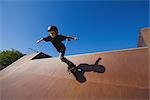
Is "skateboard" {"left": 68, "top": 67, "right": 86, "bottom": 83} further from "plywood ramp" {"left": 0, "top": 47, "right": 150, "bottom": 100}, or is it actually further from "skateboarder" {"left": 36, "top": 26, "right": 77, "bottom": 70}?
"skateboarder" {"left": 36, "top": 26, "right": 77, "bottom": 70}

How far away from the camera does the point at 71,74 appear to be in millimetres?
4914

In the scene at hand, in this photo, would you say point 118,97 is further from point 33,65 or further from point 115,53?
point 33,65

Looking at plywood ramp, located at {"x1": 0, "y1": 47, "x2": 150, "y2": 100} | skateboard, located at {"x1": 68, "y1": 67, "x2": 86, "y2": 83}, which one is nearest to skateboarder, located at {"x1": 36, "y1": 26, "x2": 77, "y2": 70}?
skateboard, located at {"x1": 68, "y1": 67, "x2": 86, "y2": 83}

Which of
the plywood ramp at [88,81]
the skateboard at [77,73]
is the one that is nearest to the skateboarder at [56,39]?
the skateboard at [77,73]

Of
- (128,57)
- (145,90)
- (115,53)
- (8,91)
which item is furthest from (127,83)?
(8,91)

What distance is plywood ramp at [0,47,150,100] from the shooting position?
382 cm

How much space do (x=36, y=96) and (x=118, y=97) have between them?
135 cm

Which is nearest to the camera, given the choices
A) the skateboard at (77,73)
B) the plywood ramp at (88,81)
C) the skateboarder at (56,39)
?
the plywood ramp at (88,81)

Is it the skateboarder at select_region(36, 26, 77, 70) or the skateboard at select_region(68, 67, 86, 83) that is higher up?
the skateboarder at select_region(36, 26, 77, 70)

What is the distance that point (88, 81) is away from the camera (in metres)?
4.44

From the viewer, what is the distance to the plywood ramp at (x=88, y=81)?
12.5ft

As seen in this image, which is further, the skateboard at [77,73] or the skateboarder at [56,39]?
the skateboarder at [56,39]

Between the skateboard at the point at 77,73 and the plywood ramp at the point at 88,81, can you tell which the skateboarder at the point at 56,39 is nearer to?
the skateboard at the point at 77,73

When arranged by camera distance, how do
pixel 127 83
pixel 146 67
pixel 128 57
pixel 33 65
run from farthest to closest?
pixel 33 65 < pixel 128 57 < pixel 146 67 < pixel 127 83
